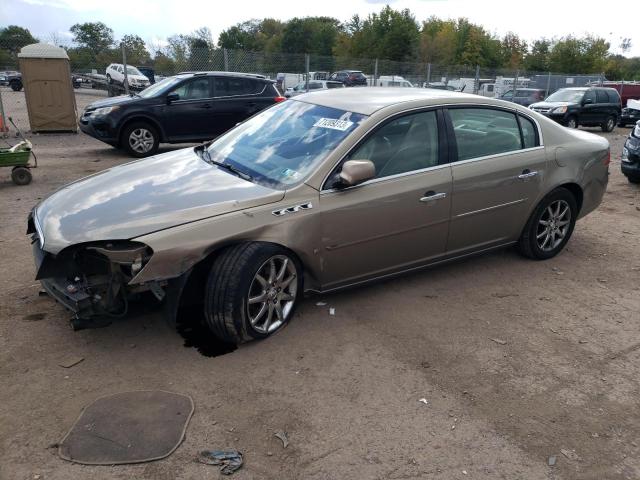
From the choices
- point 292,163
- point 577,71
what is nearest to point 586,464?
point 292,163

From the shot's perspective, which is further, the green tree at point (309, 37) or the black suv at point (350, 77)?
the green tree at point (309, 37)

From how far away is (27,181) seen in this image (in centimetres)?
800

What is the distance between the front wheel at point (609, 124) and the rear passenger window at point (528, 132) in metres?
16.6

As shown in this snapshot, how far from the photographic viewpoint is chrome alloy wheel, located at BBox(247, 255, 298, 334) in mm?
3629

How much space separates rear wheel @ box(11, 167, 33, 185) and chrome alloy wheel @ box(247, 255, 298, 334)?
19.5ft

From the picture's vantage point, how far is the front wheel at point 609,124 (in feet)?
63.2

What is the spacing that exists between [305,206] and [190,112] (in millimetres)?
7711

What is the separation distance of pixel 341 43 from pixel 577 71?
34.7 meters

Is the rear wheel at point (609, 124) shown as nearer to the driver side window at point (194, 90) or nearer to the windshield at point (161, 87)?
the driver side window at point (194, 90)

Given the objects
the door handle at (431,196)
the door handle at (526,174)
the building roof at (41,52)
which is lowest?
the door handle at (431,196)

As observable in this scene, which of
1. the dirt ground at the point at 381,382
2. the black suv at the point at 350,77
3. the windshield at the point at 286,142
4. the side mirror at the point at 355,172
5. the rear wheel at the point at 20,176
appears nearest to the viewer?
the dirt ground at the point at 381,382

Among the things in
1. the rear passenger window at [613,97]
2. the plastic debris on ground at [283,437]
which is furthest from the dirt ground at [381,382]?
the rear passenger window at [613,97]

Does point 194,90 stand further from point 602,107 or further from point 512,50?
point 512,50

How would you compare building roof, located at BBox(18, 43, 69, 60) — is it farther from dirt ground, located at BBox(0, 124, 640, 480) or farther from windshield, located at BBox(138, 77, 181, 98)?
dirt ground, located at BBox(0, 124, 640, 480)
